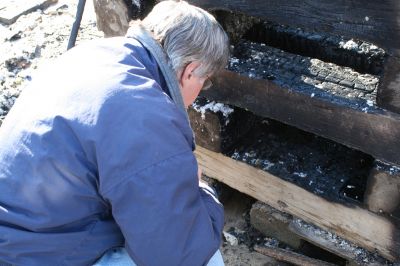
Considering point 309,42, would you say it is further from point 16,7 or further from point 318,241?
point 16,7

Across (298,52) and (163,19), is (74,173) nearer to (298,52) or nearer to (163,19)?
(163,19)

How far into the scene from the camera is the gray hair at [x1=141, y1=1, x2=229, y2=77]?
1.82m

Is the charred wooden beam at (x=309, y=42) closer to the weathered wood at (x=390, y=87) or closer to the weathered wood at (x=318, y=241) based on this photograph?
the weathered wood at (x=390, y=87)

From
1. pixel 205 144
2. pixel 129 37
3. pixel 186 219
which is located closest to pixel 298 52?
pixel 205 144

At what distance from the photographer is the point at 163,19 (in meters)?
1.86

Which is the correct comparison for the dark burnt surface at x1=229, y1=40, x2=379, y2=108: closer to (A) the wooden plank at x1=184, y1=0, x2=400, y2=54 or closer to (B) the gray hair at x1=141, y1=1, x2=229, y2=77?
(A) the wooden plank at x1=184, y1=0, x2=400, y2=54

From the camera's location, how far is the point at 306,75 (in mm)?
2367

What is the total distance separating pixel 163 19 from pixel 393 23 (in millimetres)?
785

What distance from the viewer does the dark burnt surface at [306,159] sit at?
2521mm

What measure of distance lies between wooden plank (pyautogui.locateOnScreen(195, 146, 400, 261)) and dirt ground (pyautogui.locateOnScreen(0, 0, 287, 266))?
378mm

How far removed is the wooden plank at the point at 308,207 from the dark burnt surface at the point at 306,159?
0.15ft

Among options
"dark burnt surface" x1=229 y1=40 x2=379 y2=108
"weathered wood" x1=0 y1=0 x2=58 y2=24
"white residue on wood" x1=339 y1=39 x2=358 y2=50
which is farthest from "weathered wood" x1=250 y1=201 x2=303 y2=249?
"weathered wood" x1=0 y1=0 x2=58 y2=24

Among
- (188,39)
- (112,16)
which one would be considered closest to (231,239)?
(112,16)

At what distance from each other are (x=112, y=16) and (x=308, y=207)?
143cm
